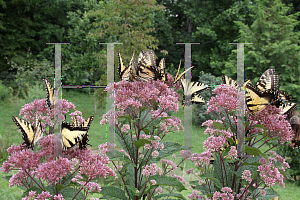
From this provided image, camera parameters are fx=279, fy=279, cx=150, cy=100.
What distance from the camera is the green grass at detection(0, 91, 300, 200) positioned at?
183 inches

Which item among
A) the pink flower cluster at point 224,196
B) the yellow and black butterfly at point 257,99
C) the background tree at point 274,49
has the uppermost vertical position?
the background tree at point 274,49

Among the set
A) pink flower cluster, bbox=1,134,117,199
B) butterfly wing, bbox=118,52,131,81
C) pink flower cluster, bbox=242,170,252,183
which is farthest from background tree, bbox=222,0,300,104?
pink flower cluster, bbox=1,134,117,199

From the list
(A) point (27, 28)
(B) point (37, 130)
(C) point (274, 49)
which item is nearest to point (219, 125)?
(B) point (37, 130)

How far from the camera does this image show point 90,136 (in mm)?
8203

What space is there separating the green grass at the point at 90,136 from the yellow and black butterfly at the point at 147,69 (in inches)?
110

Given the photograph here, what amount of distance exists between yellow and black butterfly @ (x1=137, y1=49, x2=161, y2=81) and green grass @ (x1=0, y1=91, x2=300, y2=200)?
280 cm

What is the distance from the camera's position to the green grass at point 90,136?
4.65 m

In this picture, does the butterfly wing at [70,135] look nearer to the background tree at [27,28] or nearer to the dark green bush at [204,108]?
the dark green bush at [204,108]

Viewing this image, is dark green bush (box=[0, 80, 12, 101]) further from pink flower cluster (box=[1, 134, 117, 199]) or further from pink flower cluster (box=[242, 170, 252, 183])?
pink flower cluster (box=[242, 170, 252, 183])

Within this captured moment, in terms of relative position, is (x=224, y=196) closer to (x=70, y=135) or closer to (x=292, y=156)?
(x=70, y=135)

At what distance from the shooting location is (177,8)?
16.7 meters

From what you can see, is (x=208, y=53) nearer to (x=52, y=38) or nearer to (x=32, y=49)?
(x=52, y=38)

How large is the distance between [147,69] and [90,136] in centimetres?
664

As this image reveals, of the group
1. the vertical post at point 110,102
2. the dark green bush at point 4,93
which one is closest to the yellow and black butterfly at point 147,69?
the vertical post at point 110,102
